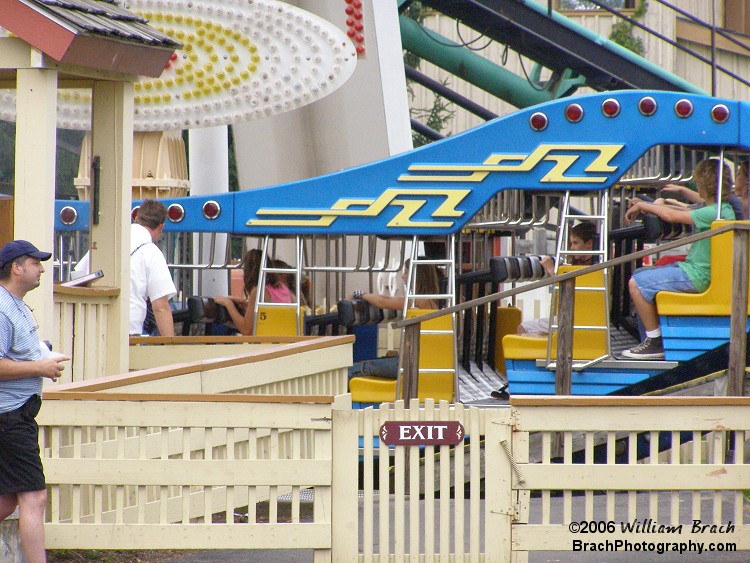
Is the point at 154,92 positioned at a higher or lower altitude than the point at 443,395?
higher

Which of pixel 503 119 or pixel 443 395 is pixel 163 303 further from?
pixel 503 119

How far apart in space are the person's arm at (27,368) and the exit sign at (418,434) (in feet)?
5.25

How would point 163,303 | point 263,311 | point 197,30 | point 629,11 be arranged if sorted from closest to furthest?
1. point 163,303
2. point 263,311
3. point 197,30
4. point 629,11

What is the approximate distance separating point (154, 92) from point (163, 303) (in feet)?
10.3

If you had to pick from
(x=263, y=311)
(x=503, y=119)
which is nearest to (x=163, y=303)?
(x=263, y=311)

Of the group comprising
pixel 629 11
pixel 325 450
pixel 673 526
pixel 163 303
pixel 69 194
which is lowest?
pixel 673 526

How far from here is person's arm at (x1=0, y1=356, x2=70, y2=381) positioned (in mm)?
5258

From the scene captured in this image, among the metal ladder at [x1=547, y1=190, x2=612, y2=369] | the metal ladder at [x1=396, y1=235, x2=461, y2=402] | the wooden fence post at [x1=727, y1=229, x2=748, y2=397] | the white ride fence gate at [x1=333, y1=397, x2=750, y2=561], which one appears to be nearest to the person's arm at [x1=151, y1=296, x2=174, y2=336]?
the metal ladder at [x1=396, y1=235, x2=461, y2=402]

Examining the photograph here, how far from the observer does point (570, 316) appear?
8438 mm

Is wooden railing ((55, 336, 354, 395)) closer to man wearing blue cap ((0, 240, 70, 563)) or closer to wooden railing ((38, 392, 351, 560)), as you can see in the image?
wooden railing ((38, 392, 351, 560))

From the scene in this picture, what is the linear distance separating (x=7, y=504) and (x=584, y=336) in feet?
15.3

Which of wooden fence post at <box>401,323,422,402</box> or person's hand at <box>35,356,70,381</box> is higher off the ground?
person's hand at <box>35,356,70,381</box>

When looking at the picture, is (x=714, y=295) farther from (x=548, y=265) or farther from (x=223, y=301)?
(x=223, y=301)

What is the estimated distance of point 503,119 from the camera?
894cm
